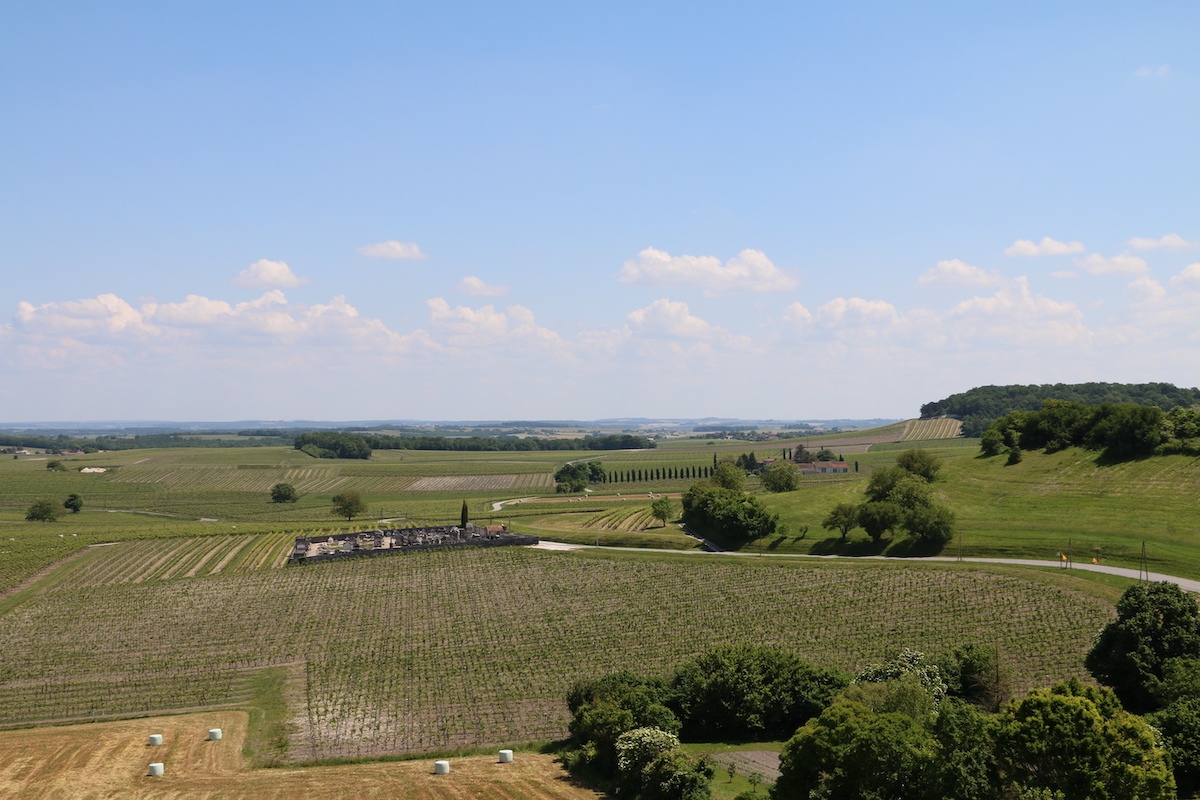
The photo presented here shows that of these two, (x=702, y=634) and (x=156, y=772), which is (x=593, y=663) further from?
(x=156, y=772)

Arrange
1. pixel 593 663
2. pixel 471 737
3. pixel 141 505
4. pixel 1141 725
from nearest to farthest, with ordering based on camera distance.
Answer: pixel 1141 725, pixel 471 737, pixel 593 663, pixel 141 505

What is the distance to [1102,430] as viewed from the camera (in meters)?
105

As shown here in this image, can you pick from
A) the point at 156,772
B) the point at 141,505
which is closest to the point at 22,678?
the point at 156,772

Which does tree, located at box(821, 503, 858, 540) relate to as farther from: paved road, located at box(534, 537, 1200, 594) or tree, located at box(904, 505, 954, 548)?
tree, located at box(904, 505, 954, 548)

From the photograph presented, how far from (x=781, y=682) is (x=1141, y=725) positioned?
18080 millimetres

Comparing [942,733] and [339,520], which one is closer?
[942,733]

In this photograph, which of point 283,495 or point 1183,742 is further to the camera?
point 283,495

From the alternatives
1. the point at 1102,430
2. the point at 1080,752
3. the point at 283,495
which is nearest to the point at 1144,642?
the point at 1080,752

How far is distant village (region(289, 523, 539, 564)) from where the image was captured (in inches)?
3888

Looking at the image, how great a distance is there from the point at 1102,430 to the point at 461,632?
79.6 m

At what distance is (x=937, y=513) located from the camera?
291 ft

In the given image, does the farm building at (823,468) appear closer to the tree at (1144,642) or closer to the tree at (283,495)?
the tree at (283,495)

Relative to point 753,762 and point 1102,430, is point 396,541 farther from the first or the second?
point 1102,430

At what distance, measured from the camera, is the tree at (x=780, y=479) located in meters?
133
